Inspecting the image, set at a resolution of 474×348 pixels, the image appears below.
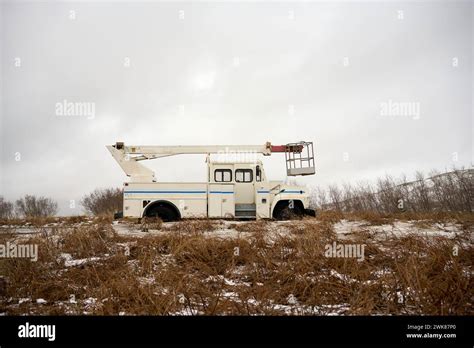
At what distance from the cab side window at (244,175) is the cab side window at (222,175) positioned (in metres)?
0.30

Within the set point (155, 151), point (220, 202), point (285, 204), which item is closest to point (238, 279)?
point (220, 202)

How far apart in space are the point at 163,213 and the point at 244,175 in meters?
3.48

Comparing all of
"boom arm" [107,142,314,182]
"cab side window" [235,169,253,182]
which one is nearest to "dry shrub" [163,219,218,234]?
"cab side window" [235,169,253,182]

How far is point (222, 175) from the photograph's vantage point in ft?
36.6

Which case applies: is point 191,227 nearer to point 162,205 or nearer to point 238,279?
point 162,205

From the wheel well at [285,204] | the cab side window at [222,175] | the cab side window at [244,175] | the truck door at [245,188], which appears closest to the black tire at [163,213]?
the cab side window at [222,175]

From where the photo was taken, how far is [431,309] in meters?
2.87

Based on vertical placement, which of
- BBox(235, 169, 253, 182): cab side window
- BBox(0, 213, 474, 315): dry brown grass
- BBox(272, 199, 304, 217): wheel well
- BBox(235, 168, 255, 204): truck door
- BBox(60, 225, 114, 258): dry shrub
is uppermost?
BBox(235, 169, 253, 182): cab side window

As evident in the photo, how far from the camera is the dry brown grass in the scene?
3006mm

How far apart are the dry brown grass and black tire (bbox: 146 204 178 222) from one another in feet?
14.5

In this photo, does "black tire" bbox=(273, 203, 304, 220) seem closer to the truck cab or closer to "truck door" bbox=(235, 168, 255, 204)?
the truck cab

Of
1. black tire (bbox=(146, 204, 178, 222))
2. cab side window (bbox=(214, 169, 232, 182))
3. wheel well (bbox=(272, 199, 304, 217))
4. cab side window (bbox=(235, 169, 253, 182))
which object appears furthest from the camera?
cab side window (bbox=(235, 169, 253, 182))

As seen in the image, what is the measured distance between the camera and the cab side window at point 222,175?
438 inches
